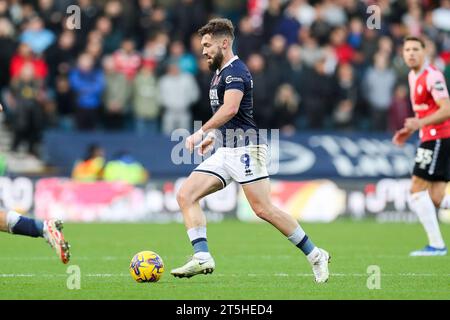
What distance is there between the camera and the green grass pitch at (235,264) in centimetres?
947

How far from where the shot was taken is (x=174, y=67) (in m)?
23.0

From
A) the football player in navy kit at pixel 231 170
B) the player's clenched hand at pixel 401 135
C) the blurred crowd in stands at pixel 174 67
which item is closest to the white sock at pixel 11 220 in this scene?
the football player in navy kit at pixel 231 170

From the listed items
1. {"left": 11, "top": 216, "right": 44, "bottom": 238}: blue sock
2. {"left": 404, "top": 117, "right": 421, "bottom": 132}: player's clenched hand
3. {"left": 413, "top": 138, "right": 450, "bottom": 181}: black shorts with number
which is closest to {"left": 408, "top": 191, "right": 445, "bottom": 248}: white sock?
{"left": 413, "top": 138, "right": 450, "bottom": 181}: black shorts with number

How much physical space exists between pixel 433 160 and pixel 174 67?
10.1 m

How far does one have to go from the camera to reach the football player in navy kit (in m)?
10.3

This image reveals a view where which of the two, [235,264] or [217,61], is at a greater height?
[217,61]

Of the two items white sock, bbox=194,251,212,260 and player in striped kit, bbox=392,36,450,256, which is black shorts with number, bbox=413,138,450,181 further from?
white sock, bbox=194,251,212,260

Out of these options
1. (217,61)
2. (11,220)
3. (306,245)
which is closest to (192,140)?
(217,61)

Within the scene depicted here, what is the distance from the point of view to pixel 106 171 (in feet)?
73.1

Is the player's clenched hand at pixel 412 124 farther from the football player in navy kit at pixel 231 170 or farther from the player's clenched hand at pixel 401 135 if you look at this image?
the football player in navy kit at pixel 231 170

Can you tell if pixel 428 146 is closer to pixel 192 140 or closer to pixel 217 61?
pixel 217 61

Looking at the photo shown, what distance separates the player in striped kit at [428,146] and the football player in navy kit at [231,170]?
Result: 12.6ft

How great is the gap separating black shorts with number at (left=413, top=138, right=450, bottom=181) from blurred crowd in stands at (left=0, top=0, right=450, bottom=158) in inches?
362
